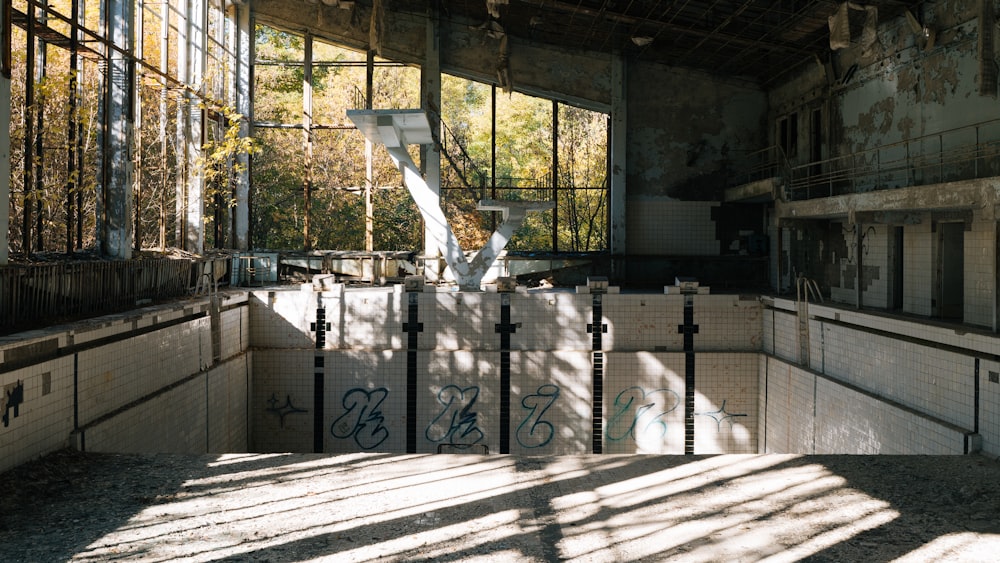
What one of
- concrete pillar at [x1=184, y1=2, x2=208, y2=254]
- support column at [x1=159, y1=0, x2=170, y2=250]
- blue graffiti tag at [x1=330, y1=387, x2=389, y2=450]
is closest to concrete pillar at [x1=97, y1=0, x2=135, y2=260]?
support column at [x1=159, y1=0, x2=170, y2=250]

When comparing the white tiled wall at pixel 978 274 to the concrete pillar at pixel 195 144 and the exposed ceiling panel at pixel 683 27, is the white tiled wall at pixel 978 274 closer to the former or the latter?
the exposed ceiling panel at pixel 683 27

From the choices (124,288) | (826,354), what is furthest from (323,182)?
(826,354)

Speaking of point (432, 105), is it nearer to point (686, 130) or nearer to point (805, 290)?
point (686, 130)

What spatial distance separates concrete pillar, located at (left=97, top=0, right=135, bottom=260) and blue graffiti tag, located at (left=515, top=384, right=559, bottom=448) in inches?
291

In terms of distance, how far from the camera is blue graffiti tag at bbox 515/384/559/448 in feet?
48.8

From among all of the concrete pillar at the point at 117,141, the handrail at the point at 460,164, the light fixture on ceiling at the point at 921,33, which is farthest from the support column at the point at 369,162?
the light fixture on ceiling at the point at 921,33

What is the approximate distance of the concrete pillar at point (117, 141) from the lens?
480 inches

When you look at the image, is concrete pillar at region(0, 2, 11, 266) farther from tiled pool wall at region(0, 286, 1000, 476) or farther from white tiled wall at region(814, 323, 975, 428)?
white tiled wall at region(814, 323, 975, 428)

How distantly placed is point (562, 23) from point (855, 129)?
7154mm

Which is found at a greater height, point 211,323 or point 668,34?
point 668,34

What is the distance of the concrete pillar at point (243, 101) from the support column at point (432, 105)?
4.31 meters

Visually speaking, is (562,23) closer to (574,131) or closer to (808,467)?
(574,131)

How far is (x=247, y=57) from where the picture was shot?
772 inches

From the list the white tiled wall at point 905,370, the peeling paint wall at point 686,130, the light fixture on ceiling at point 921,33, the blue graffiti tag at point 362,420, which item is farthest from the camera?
the peeling paint wall at point 686,130
